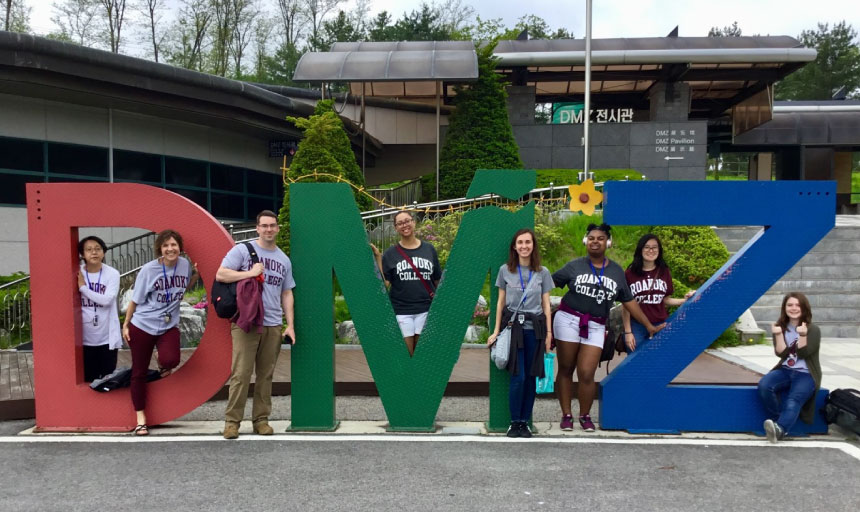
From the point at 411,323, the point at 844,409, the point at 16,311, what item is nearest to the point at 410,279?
the point at 411,323

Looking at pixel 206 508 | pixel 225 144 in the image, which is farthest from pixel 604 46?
pixel 206 508

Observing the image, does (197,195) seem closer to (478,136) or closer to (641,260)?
(478,136)

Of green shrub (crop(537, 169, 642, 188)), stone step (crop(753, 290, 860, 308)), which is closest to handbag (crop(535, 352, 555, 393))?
stone step (crop(753, 290, 860, 308))

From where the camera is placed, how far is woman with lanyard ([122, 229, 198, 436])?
200 inches

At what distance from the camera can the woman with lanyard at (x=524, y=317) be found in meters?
5.02

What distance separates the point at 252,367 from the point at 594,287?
9.24 ft

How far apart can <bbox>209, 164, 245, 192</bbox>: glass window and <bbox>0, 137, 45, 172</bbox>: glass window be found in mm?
3967

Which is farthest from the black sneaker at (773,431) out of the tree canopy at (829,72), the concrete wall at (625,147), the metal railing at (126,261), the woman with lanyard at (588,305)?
the tree canopy at (829,72)

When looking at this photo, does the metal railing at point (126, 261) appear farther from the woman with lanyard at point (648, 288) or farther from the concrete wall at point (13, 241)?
the woman with lanyard at point (648, 288)

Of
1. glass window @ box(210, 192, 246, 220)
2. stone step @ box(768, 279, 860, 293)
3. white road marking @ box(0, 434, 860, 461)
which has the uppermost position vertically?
glass window @ box(210, 192, 246, 220)

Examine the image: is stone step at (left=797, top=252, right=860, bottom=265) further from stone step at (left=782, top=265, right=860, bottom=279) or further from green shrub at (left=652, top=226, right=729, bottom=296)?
green shrub at (left=652, top=226, right=729, bottom=296)

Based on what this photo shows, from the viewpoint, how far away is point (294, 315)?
5.34 metres

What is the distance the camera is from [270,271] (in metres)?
5.10

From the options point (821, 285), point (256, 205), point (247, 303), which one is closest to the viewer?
point (247, 303)
